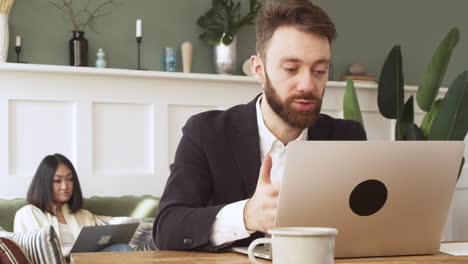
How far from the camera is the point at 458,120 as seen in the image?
3.94 m

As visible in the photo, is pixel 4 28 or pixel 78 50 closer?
pixel 4 28

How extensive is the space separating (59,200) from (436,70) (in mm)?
2246

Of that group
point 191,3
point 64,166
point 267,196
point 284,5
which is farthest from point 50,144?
point 267,196

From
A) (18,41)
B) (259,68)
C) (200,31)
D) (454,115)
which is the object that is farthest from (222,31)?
(259,68)

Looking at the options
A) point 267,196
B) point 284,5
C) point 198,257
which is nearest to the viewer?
point 267,196

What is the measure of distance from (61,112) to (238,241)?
2.79 m

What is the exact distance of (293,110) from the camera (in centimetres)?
166

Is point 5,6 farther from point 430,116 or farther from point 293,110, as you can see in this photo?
point 293,110

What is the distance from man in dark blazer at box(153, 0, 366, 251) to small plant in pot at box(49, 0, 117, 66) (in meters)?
2.37

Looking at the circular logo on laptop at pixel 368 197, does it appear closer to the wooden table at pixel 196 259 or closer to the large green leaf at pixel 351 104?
the wooden table at pixel 196 259

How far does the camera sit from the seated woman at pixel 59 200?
3891mm

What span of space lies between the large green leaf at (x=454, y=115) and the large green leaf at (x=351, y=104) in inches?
18.8

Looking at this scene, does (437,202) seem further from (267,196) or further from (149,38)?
(149,38)

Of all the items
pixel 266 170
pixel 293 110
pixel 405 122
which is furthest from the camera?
pixel 405 122
